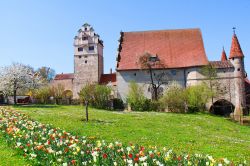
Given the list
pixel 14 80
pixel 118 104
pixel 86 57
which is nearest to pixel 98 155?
pixel 14 80

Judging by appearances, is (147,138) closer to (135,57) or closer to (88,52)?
(135,57)

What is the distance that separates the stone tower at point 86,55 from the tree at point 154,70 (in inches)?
488

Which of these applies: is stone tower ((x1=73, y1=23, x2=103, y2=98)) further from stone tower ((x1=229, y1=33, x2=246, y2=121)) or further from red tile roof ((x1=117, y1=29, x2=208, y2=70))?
stone tower ((x1=229, y1=33, x2=246, y2=121))

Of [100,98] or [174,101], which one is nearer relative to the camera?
[174,101]

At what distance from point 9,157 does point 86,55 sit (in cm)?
4901

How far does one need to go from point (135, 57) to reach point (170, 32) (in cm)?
713

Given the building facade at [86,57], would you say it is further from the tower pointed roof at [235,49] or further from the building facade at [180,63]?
the tower pointed roof at [235,49]

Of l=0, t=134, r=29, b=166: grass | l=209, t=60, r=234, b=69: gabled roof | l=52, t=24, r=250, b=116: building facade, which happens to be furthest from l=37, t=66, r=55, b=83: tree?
l=0, t=134, r=29, b=166: grass

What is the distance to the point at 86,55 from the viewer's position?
58.3 m

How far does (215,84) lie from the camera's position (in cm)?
4366

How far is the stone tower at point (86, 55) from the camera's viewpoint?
5791 cm

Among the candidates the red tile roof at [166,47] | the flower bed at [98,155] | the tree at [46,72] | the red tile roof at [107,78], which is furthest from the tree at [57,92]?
the flower bed at [98,155]

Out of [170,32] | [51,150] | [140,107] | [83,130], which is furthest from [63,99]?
[51,150]

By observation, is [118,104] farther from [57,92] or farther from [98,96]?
[57,92]
